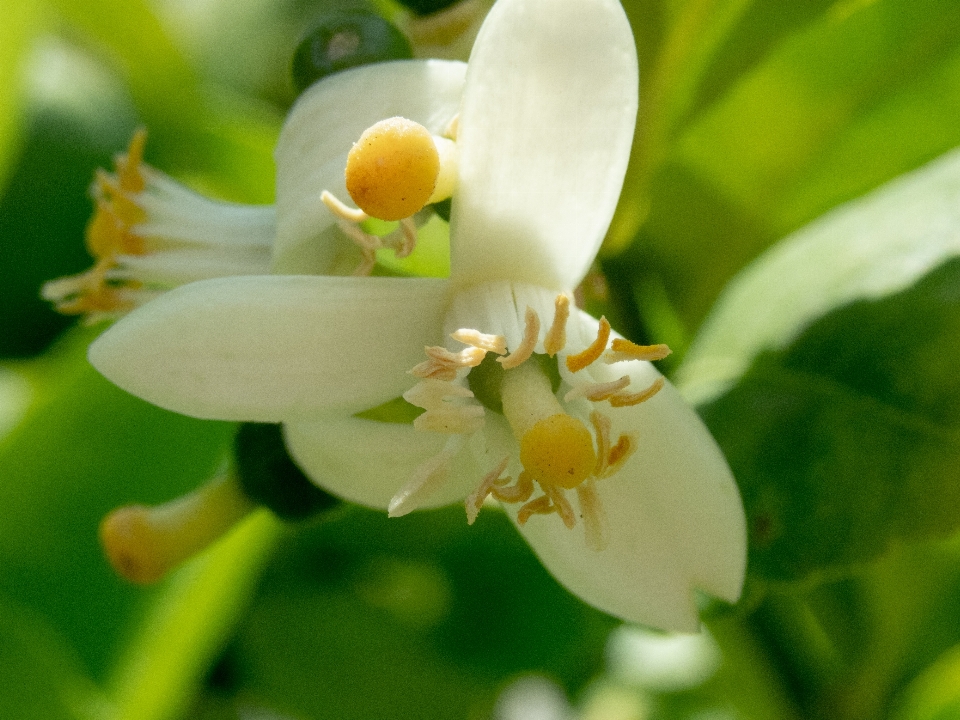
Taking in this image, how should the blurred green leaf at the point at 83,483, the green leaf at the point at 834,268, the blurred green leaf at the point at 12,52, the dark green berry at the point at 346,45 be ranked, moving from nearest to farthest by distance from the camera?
the dark green berry at the point at 346,45 → the green leaf at the point at 834,268 → the blurred green leaf at the point at 12,52 → the blurred green leaf at the point at 83,483

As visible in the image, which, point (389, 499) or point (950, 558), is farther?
point (950, 558)

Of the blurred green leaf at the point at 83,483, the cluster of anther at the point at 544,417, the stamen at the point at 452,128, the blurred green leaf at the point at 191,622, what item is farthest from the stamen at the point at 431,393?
the blurred green leaf at the point at 83,483

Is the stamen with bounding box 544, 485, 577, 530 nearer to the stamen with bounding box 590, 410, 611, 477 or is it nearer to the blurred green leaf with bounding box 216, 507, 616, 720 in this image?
the stamen with bounding box 590, 410, 611, 477

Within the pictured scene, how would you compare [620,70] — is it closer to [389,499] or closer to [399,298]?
[399,298]

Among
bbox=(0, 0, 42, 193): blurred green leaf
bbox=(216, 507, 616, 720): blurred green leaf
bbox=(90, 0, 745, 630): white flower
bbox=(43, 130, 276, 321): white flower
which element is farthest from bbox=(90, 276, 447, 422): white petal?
bbox=(216, 507, 616, 720): blurred green leaf

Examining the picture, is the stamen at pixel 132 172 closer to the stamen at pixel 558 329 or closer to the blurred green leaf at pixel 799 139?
the stamen at pixel 558 329

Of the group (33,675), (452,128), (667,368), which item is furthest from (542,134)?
(33,675)

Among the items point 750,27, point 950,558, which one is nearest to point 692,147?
point 750,27
